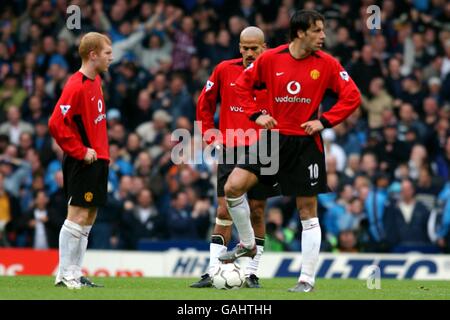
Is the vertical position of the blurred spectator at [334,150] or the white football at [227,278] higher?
the blurred spectator at [334,150]

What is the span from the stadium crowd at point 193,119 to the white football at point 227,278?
7.31 m

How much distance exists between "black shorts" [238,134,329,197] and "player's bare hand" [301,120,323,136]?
0.45 ft

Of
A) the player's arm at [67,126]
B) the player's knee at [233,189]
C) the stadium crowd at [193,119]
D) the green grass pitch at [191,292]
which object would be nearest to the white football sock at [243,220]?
the player's knee at [233,189]

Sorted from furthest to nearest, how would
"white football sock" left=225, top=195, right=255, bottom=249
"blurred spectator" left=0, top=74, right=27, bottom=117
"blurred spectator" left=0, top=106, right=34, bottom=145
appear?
"blurred spectator" left=0, top=74, right=27, bottom=117, "blurred spectator" left=0, top=106, right=34, bottom=145, "white football sock" left=225, top=195, right=255, bottom=249

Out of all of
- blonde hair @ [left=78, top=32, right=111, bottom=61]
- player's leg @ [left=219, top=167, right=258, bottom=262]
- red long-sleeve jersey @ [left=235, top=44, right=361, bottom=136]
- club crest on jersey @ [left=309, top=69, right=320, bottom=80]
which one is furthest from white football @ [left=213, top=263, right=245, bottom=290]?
blonde hair @ [left=78, top=32, right=111, bottom=61]

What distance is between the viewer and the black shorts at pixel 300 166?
1104 centimetres

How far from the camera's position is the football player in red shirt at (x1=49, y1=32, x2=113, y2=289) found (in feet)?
37.9

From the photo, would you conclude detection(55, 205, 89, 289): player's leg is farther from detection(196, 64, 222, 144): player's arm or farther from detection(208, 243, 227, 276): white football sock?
detection(196, 64, 222, 144): player's arm

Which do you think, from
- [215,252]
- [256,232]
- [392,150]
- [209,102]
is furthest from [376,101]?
[215,252]

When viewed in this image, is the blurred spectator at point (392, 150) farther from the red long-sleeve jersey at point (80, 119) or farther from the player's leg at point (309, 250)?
the player's leg at point (309, 250)

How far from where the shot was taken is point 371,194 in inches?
758

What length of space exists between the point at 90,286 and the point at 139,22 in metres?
12.1

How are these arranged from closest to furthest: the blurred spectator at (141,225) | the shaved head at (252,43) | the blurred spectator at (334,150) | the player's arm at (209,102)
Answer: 1. the shaved head at (252,43)
2. the player's arm at (209,102)
3. the blurred spectator at (141,225)
4. the blurred spectator at (334,150)
